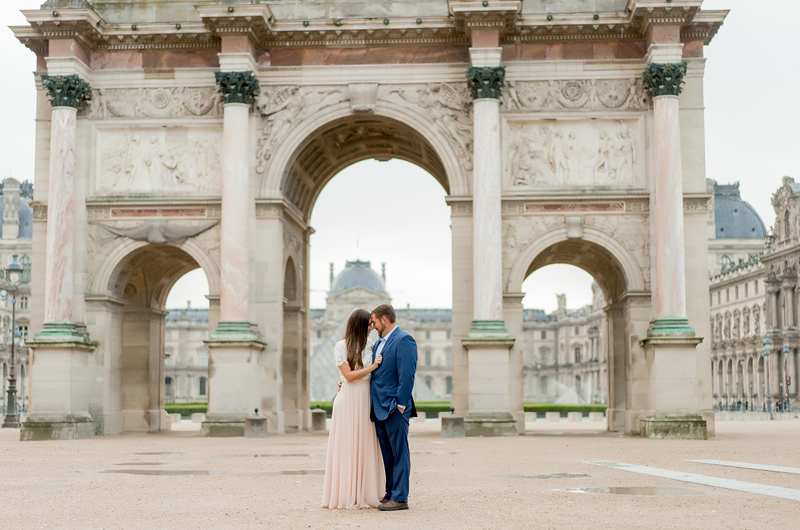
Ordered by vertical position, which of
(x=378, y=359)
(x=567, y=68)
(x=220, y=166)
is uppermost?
(x=567, y=68)

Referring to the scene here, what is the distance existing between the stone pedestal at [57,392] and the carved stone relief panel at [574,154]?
14.5 m

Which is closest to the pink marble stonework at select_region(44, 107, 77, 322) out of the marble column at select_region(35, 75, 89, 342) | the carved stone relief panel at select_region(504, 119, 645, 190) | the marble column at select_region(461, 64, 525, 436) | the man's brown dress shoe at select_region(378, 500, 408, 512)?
the marble column at select_region(35, 75, 89, 342)

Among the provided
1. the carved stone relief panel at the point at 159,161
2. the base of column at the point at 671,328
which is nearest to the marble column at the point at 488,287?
the base of column at the point at 671,328

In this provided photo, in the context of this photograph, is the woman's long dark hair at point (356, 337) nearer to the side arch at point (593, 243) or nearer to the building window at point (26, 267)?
the side arch at point (593, 243)

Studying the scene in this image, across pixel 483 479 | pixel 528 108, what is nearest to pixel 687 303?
pixel 528 108

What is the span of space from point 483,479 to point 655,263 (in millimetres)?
17106

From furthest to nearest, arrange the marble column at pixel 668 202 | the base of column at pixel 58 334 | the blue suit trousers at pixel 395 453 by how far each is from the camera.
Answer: the base of column at pixel 58 334
the marble column at pixel 668 202
the blue suit trousers at pixel 395 453

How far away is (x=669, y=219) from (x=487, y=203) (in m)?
5.41

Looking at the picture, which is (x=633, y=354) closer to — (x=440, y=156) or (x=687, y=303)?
(x=687, y=303)

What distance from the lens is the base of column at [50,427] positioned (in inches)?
1179

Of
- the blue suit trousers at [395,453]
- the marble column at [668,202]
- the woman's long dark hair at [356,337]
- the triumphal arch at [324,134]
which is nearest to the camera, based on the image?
the blue suit trousers at [395,453]

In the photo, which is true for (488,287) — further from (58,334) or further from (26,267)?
(26,267)

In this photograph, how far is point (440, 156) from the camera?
106ft

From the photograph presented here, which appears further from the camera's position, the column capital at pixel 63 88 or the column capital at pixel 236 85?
the column capital at pixel 63 88
